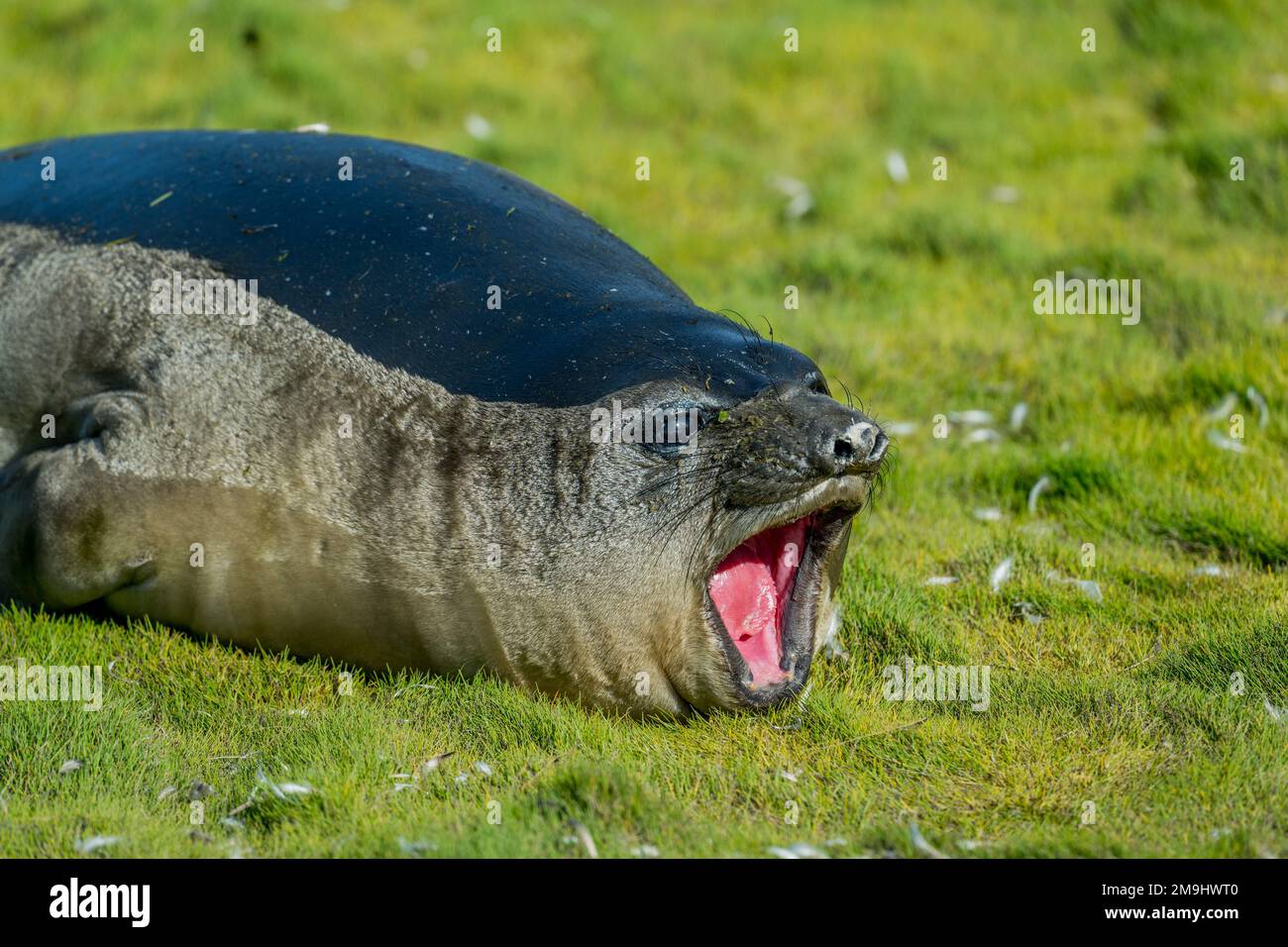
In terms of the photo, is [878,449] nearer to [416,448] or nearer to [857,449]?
[857,449]

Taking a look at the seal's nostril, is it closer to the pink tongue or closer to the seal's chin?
the seal's chin

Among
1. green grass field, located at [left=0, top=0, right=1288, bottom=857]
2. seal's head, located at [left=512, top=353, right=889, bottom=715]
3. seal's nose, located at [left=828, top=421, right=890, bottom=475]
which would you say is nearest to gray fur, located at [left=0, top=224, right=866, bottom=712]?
seal's head, located at [left=512, top=353, right=889, bottom=715]

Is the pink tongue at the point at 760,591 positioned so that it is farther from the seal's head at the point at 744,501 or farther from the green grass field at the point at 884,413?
the green grass field at the point at 884,413

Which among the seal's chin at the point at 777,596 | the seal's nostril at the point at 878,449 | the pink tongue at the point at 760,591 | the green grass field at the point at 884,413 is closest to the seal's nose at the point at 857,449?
the seal's nostril at the point at 878,449

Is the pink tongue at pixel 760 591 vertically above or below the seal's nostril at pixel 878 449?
below

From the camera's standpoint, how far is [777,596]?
525 cm

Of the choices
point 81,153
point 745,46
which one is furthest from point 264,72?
point 81,153

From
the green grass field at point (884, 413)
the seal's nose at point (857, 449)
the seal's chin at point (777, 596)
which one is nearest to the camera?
the green grass field at point (884, 413)

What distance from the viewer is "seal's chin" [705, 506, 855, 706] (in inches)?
201

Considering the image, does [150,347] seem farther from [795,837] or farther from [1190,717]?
[1190,717]

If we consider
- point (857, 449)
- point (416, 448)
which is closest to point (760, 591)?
point (857, 449)

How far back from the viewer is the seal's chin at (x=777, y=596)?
5109 mm

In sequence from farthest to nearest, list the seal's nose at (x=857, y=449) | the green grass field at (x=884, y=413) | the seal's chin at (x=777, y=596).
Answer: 1. the seal's chin at (x=777, y=596)
2. the seal's nose at (x=857, y=449)
3. the green grass field at (x=884, y=413)

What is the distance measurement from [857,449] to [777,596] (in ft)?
1.97
